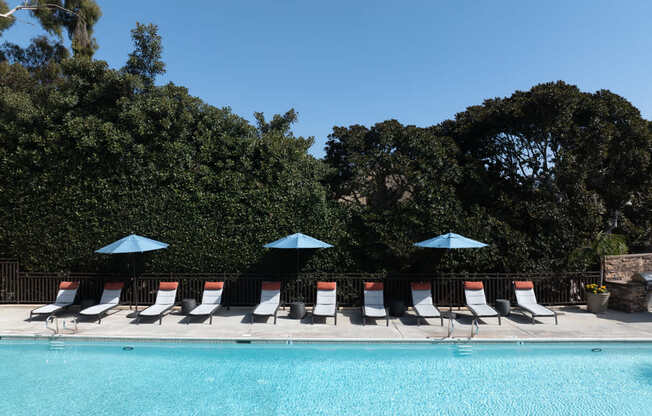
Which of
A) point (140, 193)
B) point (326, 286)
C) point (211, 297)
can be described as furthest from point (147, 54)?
point (326, 286)

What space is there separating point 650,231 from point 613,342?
9764mm

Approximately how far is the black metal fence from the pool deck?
0.90 meters

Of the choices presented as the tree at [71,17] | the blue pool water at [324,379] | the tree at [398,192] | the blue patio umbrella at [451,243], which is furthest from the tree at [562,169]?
the tree at [71,17]

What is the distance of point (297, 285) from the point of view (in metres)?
11.9

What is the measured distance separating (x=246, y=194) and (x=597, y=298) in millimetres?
12008

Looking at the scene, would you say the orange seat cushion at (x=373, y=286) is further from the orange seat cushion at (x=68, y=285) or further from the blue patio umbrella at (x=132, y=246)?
the orange seat cushion at (x=68, y=285)

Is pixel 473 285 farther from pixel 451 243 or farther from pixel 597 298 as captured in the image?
pixel 597 298

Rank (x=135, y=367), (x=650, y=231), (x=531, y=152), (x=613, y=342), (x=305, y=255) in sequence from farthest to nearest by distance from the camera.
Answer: (x=650, y=231), (x=531, y=152), (x=305, y=255), (x=613, y=342), (x=135, y=367)

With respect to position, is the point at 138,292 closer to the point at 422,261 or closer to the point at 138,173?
the point at 138,173

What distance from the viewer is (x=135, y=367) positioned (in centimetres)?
765

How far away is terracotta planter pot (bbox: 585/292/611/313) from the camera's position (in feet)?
36.4

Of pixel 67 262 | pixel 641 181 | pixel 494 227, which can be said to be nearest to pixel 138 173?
pixel 67 262

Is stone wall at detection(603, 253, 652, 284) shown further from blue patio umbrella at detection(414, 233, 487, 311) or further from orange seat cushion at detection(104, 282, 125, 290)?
orange seat cushion at detection(104, 282, 125, 290)

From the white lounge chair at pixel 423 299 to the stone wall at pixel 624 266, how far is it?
21.4 ft
